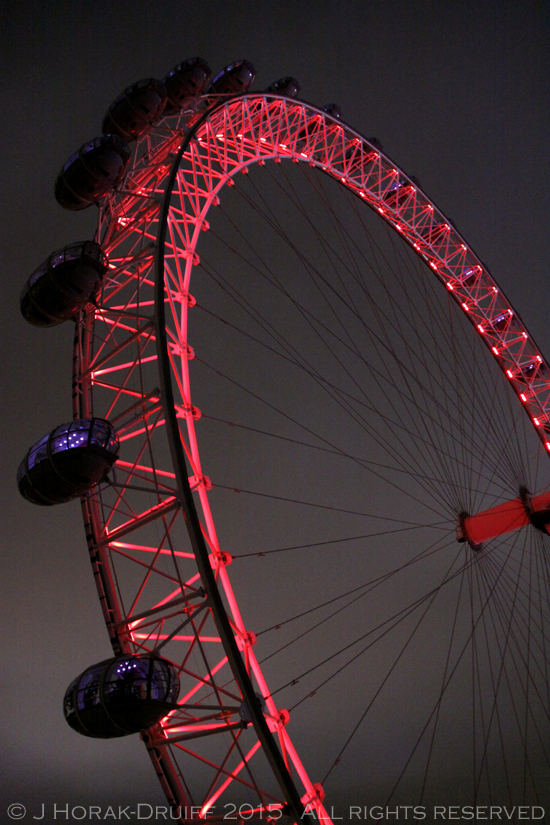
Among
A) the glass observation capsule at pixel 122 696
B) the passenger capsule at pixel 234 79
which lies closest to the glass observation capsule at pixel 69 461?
the glass observation capsule at pixel 122 696

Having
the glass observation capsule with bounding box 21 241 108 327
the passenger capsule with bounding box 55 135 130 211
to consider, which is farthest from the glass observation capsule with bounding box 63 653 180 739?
the passenger capsule with bounding box 55 135 130 211

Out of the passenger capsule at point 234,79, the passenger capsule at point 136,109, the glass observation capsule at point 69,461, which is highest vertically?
the passenger capsule at point 234,79

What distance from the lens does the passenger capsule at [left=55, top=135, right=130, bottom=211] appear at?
432 inches

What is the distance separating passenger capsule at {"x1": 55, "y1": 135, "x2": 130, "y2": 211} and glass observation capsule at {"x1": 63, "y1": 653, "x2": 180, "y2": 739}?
7984 millimetres

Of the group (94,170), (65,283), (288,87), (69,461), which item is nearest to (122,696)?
(69,461)

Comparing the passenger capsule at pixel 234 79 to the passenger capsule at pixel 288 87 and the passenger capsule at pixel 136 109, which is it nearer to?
the passenger capsule at pixel 288 87

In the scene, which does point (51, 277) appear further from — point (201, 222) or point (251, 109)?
point (251, 109)

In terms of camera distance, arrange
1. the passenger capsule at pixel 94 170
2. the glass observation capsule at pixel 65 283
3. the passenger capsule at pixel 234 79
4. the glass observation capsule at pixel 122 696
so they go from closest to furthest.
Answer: the glass observation capsule at pixel 122 696 → the glass observation capsule at pixel 65 283 → the passenger capsule at pixel 94 170 → the passenger capsule at pixel 234 79

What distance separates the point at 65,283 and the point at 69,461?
3292 millimetres

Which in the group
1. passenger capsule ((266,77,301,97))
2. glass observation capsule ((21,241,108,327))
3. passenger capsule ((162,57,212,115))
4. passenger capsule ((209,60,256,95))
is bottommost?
glass observation capsule ((21,241,108,327))

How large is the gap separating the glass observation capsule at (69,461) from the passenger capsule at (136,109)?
7.12 meters

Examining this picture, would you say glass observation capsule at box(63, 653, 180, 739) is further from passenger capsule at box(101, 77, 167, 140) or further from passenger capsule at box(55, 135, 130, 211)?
passenger capsule at box(101, 77, 167, 140)

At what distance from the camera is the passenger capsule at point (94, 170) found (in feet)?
36.0

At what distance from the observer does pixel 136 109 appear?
1242 cm
